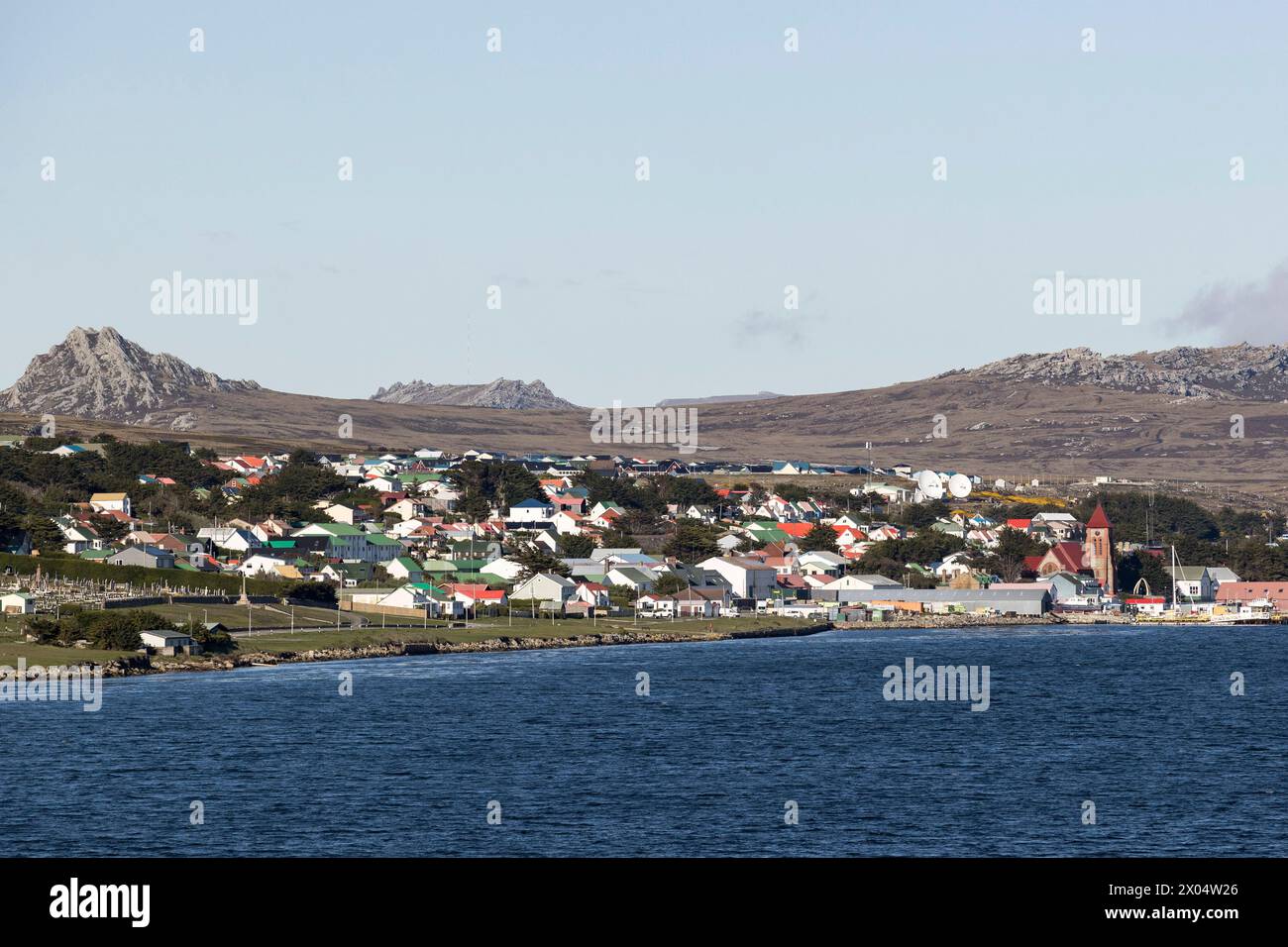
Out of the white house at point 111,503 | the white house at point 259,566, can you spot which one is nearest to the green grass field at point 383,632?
the white house at point 259,566

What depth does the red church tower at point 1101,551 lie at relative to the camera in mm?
159375

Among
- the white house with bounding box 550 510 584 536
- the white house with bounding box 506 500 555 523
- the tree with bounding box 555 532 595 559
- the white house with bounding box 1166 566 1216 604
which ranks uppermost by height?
the white house with bounding box 506 500 555 523

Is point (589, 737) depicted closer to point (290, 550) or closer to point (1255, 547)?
point (290, 550)

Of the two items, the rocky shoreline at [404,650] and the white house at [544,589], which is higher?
the white house at [544,589]

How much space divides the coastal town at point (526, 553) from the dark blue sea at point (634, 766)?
21.2 metres

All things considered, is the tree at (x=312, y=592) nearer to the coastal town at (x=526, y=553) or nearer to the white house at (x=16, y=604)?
the coastal town at (x=526, y=553)

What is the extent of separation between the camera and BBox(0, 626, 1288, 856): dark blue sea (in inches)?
1378

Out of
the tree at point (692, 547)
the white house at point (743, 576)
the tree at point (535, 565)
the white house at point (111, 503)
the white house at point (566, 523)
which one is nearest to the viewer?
the tree at point (535, 565)

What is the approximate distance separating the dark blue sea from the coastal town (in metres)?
21.2

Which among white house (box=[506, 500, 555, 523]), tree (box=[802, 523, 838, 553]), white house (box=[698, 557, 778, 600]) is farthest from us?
white house (box=[506, 500, 555, 523])

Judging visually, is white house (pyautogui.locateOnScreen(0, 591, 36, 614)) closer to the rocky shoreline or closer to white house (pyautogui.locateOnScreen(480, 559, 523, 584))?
the rocky shoreline

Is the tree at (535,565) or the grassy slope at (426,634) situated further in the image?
the tree at (535,565)

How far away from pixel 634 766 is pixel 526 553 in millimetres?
84071

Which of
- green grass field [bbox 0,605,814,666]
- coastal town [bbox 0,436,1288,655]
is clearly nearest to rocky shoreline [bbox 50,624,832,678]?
green grass field [bbox 0,605,814,666]
